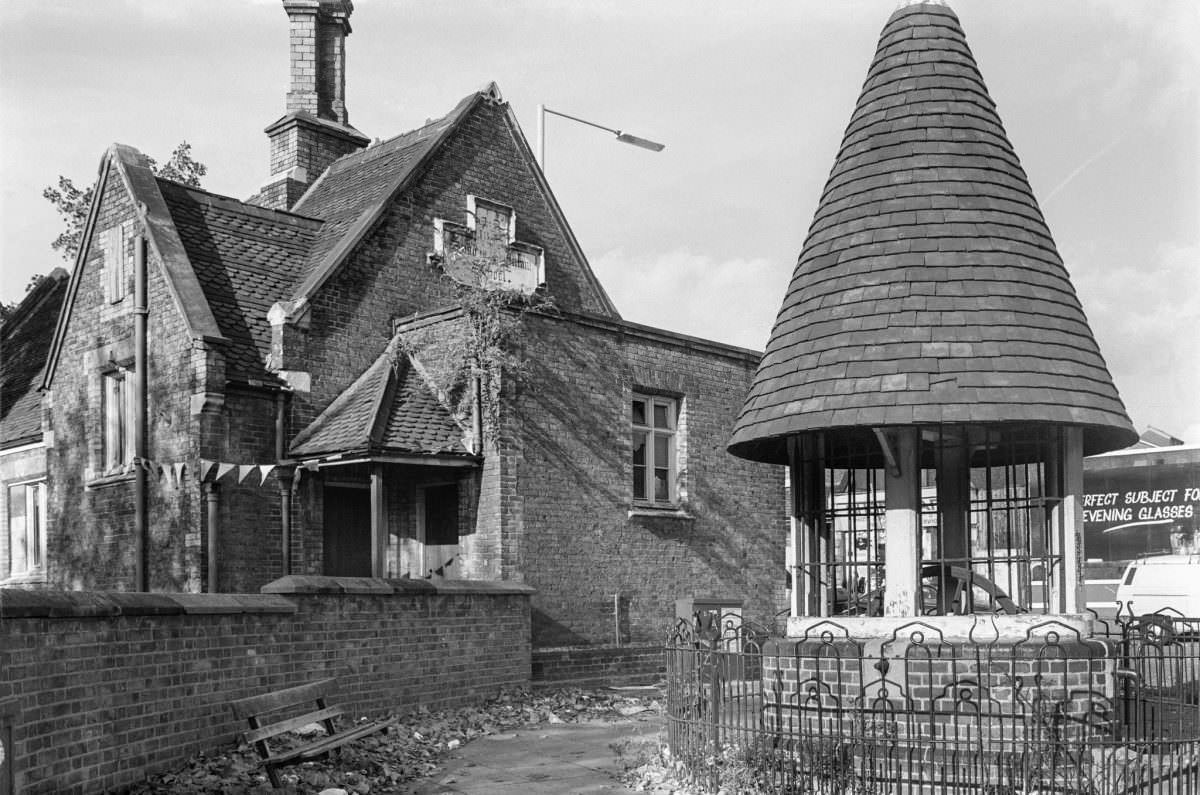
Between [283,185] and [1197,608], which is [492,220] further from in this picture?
[1197,608]

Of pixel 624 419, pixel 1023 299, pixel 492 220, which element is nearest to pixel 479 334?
pixel 624 419

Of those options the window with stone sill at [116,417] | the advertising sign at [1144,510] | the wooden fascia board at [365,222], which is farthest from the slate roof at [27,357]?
the advertising sign at [1144,510]

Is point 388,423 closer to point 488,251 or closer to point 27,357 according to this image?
point 488,251

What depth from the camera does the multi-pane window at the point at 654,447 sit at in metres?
18.8

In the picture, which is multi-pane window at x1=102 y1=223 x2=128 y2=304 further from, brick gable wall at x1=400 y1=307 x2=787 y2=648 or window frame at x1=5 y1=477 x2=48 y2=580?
brick gable wall at x1=400 y1=307 x2=787 y2=648

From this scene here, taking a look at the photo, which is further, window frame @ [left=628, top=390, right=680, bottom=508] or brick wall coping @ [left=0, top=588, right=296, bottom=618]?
window frame @ [left=628, top=390, right=680, bottom=508]

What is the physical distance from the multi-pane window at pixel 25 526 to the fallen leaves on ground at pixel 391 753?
9.59 metres

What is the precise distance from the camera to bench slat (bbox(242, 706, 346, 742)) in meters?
9.38

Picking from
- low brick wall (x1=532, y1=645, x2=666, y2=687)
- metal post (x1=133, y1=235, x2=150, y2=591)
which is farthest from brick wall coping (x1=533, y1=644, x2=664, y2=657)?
metal post (x1=133, y1=235, x2=150, y2=591)

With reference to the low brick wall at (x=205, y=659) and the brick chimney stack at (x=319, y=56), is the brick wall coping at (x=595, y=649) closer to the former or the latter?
the low brick wall at (x=205, y=659)

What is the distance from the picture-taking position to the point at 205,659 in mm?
10156

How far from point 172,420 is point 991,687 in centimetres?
1107

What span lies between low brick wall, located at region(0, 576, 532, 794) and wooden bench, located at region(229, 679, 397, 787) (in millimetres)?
451

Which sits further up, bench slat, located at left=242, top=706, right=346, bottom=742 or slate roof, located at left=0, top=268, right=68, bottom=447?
slate roof, located at left=0, top=268, right=68, bottom=447
